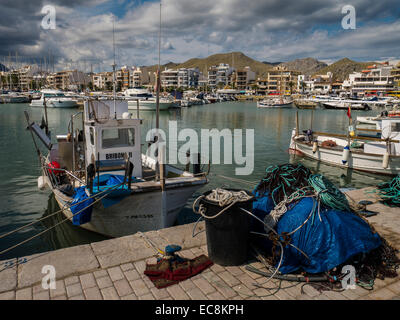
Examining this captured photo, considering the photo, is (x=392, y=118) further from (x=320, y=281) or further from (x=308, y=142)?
(x=320, y=281)

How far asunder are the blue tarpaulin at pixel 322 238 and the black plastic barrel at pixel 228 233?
0.67 m

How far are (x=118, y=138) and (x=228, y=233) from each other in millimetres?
5924

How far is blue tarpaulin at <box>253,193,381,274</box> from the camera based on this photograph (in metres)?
4.95

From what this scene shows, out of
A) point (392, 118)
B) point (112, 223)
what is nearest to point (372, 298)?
point (112, 223)

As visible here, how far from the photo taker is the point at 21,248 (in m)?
9.47

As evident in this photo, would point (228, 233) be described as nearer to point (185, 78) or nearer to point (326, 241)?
point (326, 241)

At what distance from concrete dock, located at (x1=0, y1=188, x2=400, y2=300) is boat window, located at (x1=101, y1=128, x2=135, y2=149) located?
4.27m

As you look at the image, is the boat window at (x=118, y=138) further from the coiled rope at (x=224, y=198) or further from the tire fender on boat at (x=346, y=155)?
the tire fender on boat at (x=346, y=155)

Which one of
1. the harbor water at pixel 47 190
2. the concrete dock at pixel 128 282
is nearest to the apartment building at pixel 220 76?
the harbor water at pixel 47 190

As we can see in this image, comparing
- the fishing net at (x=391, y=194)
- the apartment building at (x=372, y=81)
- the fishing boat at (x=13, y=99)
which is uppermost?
the apartment building at (x=372, y=81)

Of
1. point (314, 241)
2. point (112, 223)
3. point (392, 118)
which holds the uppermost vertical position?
point (392, 118)

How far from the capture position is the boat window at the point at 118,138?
951 centimetres

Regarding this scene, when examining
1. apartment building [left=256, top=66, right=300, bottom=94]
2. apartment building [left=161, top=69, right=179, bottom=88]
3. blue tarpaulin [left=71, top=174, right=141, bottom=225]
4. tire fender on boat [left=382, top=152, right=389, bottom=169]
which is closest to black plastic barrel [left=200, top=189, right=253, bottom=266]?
blue tarpaulin [left=71, top=174, right=141, bottom=225]

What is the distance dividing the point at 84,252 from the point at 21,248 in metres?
5.13
